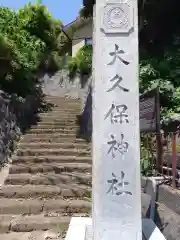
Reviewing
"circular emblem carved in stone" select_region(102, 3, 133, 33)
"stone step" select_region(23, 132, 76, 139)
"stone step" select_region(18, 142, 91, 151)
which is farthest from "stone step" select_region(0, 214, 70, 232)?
"stone step" select_region(23, 132, 76, 139)

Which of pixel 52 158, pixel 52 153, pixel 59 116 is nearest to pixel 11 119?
pixel 52 153

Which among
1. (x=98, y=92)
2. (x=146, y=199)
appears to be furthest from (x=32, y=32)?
(x=98, y=92)

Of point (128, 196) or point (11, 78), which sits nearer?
point (128, 196)

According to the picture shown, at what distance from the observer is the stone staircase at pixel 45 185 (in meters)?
5.20

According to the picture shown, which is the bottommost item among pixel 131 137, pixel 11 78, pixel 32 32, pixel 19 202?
pixel 19 202

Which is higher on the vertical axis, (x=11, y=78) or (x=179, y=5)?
(x=179, y=5)

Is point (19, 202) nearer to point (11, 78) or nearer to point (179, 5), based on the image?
point (11, 78)

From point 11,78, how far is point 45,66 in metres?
6.94

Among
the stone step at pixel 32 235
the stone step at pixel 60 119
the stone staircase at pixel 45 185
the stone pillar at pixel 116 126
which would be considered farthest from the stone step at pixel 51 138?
the stone pillar at pixel 116 126

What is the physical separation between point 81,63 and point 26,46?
11.4 ft

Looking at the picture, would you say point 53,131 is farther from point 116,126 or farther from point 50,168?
point 116,126

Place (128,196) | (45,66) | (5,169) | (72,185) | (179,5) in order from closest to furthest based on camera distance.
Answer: (128,196) → (72,185) → (5,169) → (179,5) → (45,66)

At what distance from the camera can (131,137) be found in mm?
3369

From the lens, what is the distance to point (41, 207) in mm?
5816
